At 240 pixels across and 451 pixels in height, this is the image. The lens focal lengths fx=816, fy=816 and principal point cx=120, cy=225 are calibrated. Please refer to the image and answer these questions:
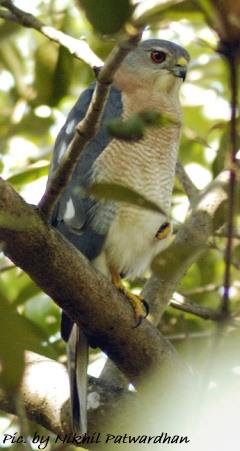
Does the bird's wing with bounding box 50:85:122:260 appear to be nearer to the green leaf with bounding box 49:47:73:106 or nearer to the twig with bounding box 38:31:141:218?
the green leaf with bounding box 49:47:73:106

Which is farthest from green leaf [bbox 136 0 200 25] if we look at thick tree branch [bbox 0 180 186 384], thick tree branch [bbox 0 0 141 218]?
thick tree branch [bbox 0 180 186 384]

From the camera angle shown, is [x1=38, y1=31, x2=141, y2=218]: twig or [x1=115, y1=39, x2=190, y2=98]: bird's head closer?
[x1=38, y1=31, x2=141, y2=218]: twig

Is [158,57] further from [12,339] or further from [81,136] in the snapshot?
[12,339]

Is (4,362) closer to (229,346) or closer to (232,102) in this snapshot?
(232,102)

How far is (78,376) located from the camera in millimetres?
3195

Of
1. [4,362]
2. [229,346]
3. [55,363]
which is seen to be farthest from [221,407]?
[55,363]

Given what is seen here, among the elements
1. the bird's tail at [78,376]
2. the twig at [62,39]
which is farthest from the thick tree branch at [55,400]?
the twig at [62,39]

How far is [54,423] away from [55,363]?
265 mm

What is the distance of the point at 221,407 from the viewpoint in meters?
1.30

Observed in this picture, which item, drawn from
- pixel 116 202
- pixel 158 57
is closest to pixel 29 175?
pixel 116 202

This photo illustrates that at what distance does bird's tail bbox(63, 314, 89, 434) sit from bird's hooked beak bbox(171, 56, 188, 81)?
1.52 m

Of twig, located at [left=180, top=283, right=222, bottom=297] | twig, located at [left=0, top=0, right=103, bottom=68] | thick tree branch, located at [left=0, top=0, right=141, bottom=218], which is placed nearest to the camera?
thick tree branch, located at [left=0, top=0, right=141, bottom=218]

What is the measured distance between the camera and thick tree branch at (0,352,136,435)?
123 inches

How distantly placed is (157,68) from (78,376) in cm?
197
